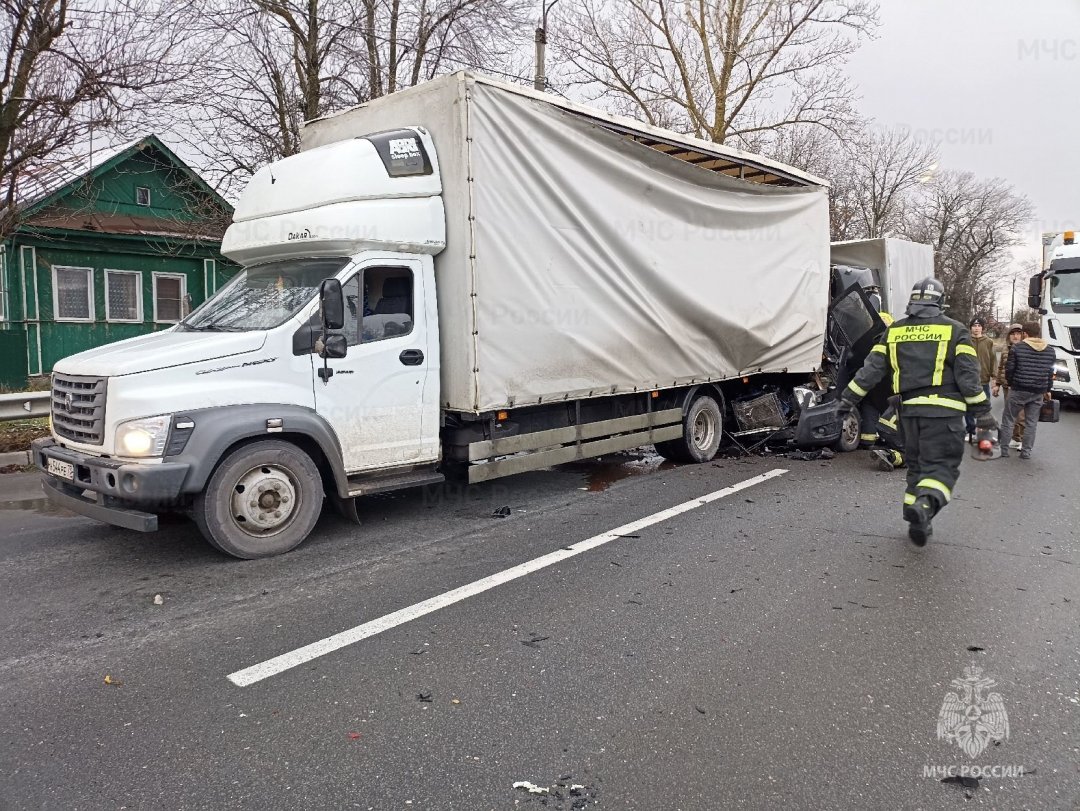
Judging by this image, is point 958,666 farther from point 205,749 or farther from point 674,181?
point 674,181

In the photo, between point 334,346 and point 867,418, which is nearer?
point 334,346

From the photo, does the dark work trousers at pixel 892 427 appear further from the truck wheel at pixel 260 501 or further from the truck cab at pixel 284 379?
the truck wheel at pixel 260 501

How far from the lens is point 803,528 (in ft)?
20.3

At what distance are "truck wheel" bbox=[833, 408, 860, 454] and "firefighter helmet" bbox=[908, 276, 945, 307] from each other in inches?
177

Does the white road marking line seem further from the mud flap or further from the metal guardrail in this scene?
the metal guardrail

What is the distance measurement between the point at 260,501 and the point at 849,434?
7.78 metres

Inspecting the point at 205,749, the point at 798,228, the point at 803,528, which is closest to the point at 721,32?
the point at 798,228

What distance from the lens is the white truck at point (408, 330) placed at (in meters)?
5.07

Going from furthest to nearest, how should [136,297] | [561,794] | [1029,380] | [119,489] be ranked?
[136,297]
[1029,380]
[119,489]
[561,794]

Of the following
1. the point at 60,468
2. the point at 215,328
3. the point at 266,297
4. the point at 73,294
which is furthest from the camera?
the point at 73,294

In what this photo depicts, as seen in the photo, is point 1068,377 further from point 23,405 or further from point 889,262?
point 23,405

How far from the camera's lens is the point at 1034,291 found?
47.4 feet

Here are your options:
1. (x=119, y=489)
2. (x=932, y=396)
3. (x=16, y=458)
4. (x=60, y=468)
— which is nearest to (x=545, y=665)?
(x=119, y=489)

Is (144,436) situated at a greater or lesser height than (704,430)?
greater
